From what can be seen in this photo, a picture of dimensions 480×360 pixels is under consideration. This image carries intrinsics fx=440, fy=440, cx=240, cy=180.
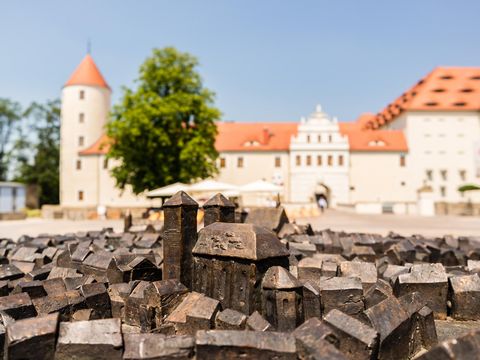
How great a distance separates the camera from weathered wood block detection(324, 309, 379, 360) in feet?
12.4

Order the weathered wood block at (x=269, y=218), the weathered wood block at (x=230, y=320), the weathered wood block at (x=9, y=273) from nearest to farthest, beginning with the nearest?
the weathered wood block at (x=230, y=320) → the weathered wood block at (x=9, y=273) → the weathered wood block at (x=269, y=218)

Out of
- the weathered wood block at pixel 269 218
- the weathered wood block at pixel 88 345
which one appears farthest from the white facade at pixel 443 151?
the weathered wood block at pixel 88 345

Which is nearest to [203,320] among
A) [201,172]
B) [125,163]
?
[201,172]

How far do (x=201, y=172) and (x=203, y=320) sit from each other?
24159 mm

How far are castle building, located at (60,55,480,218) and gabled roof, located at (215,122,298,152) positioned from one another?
0.19m

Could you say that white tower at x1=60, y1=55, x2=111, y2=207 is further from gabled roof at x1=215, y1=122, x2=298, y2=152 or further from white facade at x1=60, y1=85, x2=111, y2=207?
gabled roof at x1=215, y1=122, x2=298, y2=152

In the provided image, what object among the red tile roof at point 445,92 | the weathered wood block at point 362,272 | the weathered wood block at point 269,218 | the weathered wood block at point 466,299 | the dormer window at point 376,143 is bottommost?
the weathered wood block at point 466,299

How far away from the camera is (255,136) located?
52875mm

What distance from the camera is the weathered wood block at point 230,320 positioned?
4098 mm

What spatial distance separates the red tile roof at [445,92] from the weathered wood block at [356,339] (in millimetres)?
51060

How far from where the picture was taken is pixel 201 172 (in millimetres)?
28234

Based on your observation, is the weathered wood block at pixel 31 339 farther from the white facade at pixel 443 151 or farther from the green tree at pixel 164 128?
the white facade at pixel 443 151

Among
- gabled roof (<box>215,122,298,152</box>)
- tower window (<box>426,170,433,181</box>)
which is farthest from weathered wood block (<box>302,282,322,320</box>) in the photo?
tower window (<box>426,170,433,181</box>)

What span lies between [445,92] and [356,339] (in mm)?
55495
